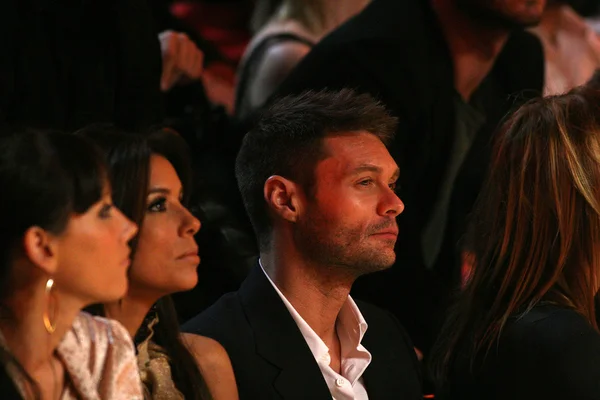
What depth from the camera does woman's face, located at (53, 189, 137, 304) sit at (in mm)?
1753

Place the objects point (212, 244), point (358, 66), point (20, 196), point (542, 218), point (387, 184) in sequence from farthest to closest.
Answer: point (358, 66), point (212, 244), point (387, 184), point (542, 218), point (20, 196)

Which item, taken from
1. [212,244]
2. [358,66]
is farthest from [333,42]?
[212,244]

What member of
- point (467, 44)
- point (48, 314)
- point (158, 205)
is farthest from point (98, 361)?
point (467, 44)

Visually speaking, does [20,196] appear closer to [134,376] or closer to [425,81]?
[134,376]

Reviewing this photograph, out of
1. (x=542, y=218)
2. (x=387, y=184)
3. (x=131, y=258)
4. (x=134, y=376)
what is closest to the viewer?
(x=134, y=376)

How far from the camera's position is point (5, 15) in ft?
8.50

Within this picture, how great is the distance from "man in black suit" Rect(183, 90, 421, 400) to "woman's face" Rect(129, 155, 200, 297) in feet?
0.83

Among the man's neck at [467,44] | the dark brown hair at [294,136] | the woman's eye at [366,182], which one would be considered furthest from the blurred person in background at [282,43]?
the woman's eye at [366,182]

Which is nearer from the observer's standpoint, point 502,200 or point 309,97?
point 502,200

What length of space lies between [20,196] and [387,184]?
3.29ft

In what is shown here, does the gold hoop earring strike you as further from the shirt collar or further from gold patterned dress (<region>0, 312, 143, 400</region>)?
the shirt collar

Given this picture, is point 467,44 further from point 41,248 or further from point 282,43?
point 41,248

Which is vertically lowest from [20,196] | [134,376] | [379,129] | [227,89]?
[227,89]

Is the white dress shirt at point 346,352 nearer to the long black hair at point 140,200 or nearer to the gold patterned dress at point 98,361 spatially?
the long black hair at point 140,200
